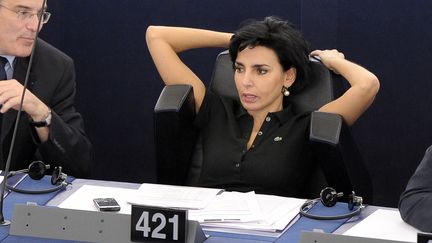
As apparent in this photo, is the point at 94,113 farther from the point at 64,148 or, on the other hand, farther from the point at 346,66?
the point at 346,66

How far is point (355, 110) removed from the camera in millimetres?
3064

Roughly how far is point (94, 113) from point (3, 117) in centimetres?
139

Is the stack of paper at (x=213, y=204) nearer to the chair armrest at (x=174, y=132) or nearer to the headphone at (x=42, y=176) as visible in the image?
the headphone at (x=42, y=176)

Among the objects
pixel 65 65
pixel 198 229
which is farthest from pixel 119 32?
pixel 198 229

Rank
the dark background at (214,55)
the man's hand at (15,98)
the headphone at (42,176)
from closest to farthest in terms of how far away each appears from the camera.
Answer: the headphone at (42,176), the man's hand at (15,98), the dark background at (214,55)

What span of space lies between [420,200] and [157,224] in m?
0.70

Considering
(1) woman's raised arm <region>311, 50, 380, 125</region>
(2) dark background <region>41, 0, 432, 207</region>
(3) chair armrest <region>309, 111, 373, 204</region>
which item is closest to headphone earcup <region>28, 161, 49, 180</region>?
(3) chair armrest <region>309, 111, 373, 204</region>

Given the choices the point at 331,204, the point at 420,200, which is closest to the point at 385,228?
the point at 420,200

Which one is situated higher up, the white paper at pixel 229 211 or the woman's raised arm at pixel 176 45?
the woman's raised arm at pixel 176 45

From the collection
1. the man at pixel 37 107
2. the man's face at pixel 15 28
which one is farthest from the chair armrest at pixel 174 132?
the man's face at pixel 15 28

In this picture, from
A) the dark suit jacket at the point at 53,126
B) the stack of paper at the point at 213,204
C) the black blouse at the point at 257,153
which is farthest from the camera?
the dark suit jacket at the point at 53,126

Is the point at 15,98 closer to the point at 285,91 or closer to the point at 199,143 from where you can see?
the point at 199,143

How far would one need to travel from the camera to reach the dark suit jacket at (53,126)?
3.11 m

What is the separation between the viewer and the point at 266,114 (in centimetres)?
313
